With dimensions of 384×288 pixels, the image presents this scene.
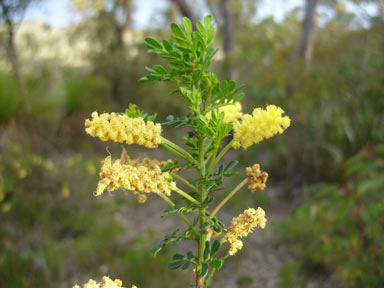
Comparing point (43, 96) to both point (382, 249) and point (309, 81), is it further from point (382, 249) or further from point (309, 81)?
point (382, 249)

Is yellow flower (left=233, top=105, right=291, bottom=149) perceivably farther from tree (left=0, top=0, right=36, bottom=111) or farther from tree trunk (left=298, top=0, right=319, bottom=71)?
tree trunk (left=298, top=0, right=319, bottom=71)

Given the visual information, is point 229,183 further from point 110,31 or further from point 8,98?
point 110,31

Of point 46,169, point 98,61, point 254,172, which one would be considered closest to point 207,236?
point 254,172

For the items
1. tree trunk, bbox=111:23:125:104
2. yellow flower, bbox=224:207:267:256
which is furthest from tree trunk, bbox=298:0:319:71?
yellow flower, bbox=224:207:267:256

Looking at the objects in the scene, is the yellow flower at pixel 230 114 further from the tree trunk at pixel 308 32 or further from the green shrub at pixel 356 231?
the tree trunk at pixel 308 32

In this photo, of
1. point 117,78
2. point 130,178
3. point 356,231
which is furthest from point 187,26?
point 117,78

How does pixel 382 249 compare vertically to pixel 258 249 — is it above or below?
below

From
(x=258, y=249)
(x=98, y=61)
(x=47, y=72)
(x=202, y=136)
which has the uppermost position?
(x=98, y=61)
